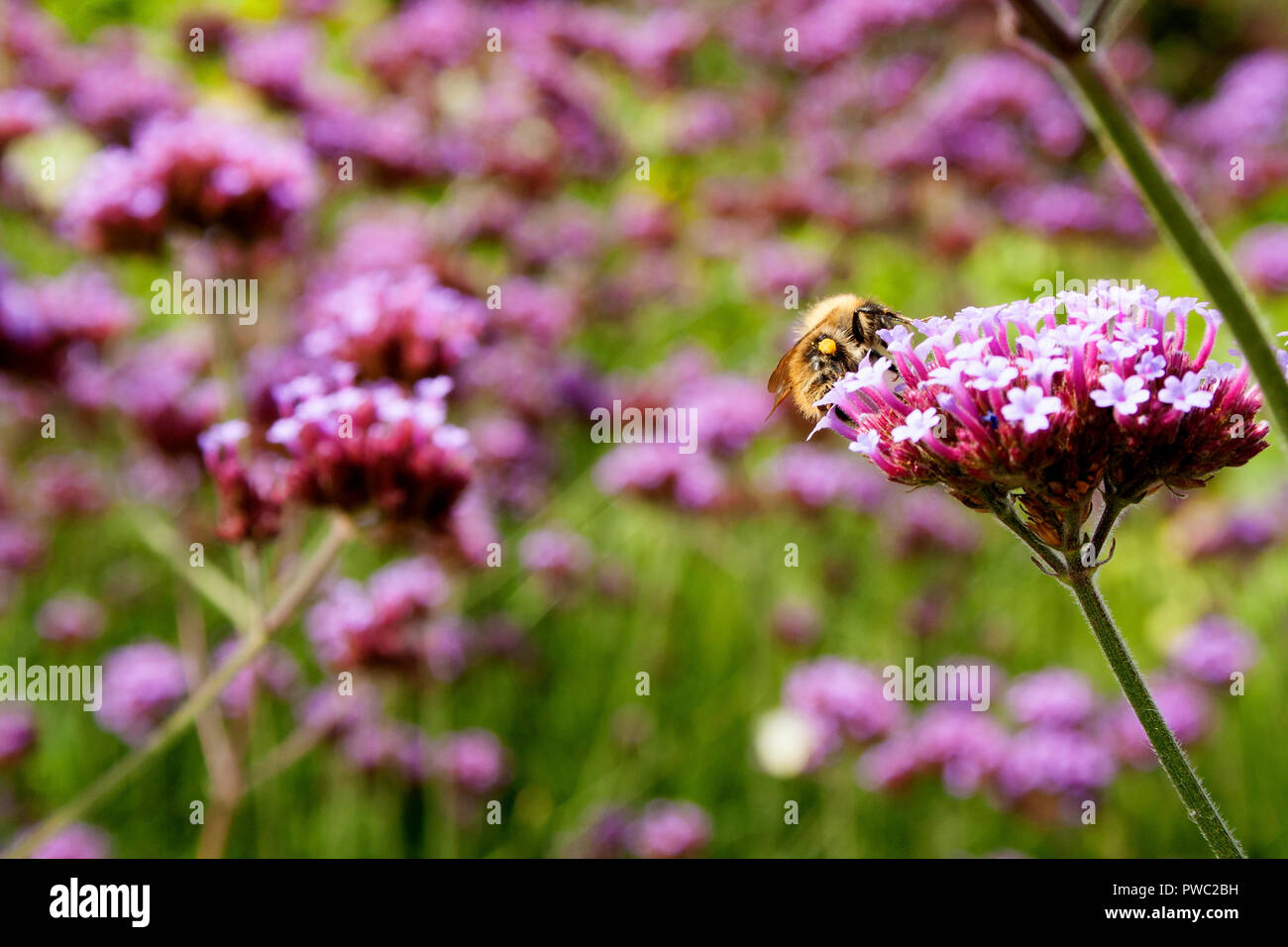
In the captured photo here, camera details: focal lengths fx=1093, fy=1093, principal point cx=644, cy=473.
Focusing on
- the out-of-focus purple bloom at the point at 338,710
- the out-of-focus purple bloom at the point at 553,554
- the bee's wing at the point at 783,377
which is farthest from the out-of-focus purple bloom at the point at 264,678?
the bee's wing at the point at 783,377

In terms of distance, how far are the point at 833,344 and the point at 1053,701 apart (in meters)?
1.74

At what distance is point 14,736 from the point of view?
10.7 feet

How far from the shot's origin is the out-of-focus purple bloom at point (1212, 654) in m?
3.46

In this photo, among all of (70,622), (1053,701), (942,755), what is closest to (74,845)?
(70,622)

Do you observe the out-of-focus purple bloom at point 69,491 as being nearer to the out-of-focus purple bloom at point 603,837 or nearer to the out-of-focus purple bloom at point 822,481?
the out-of-focus purple bloom at point 603,837

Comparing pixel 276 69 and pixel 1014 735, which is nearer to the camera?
pixel 1014 735

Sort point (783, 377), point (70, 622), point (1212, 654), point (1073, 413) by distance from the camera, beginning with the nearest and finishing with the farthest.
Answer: point (1073, 413), point (783, 377), point (1212, 654), point (70, 622)

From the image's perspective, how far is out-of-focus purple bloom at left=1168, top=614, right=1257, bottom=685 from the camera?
11.3ft

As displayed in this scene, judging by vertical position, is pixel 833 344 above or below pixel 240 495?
above

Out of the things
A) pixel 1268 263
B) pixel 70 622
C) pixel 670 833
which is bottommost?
pixel 670 833

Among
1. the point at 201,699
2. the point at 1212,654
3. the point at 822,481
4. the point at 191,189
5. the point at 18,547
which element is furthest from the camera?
the point at 822,481

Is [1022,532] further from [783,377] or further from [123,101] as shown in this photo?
[123,101]

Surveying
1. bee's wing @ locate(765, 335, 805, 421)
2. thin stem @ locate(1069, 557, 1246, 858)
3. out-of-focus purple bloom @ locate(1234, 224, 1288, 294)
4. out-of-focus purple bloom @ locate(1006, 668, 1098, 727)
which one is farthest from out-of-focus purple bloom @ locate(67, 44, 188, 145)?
out-of-focus purple bloom @ locate(1234, 224, 1288, 294)

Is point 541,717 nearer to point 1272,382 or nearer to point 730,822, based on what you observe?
point 730,822
